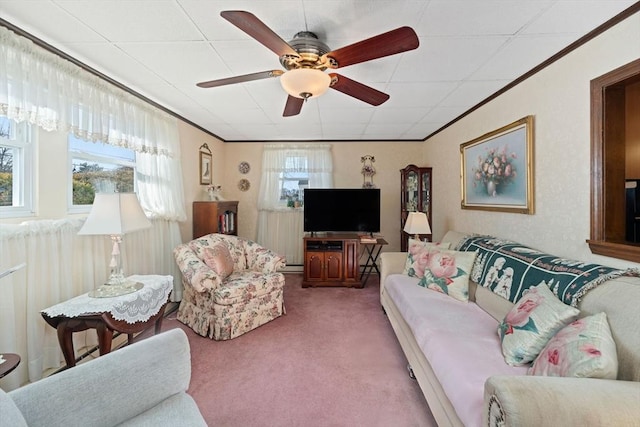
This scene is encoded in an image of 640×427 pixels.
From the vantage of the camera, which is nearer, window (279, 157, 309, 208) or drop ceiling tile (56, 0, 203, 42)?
drop ceiling tile (56, 0, 203, 42)

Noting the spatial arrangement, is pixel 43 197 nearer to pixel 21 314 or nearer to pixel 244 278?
pixel 21 314

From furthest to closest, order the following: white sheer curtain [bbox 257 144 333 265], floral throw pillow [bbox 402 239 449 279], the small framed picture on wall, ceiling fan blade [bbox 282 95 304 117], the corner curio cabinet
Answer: white sheer curtain [bbox 257 144 333 265], the corner curio cabinet, the small framed picture on wall, floral throw pillow [bbox 402 239 449 279], ceiling fan blade [bbox 282 95 304 117]

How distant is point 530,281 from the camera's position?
1845 mm

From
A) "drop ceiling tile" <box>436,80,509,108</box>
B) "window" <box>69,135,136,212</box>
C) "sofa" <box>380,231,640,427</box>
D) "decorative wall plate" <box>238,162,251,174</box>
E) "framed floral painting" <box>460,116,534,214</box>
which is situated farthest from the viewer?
"decorative wall plate" <box>238,162,251,174</box>

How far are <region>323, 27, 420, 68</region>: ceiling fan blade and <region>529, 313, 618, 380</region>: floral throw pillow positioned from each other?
1.51m

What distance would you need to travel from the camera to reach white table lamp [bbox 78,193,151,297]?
183 centimetres

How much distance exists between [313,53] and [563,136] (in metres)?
1.86

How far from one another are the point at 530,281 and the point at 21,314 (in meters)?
3.25

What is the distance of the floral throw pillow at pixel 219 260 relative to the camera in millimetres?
2902

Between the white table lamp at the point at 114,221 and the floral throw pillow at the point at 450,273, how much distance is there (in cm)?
241

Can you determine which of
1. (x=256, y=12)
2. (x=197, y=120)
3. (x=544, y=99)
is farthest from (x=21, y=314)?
(x=544, y=99)

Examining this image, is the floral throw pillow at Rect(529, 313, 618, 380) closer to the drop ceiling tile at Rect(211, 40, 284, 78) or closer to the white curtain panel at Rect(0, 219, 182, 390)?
the drop ceiling tile at Rect(211, 40, 284, 78)

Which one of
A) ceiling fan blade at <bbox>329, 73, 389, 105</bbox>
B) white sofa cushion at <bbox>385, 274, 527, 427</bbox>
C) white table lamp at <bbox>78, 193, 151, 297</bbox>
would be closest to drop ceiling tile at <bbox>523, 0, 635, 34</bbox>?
ceiling fan blade at <bbox>329, 73, 389, 105</bbox>

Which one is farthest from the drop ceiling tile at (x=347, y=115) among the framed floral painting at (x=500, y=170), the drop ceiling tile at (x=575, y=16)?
the drop ceiling tile at (x=575, y=16)
